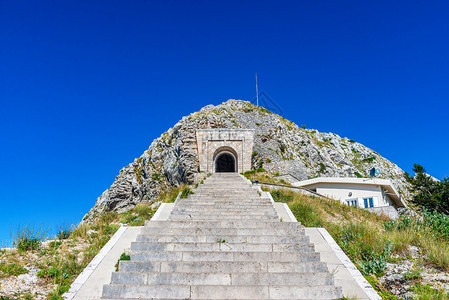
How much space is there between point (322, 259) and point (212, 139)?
25.0 m

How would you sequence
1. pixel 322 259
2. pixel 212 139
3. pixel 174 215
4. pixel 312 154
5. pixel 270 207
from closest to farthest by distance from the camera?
pixel 322 259, pixel 174 215, pixel 270 207, pixel 212 139, pixel 312 154

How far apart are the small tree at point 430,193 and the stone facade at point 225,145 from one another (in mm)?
19048

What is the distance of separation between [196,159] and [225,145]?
3.73 meters

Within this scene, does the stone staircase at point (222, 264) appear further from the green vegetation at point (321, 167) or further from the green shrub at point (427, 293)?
the green vegetation at point (321, 167)

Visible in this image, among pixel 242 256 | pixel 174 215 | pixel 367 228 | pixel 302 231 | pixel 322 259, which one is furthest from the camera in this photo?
pixel 174 215

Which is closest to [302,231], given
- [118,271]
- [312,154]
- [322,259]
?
[322,259]

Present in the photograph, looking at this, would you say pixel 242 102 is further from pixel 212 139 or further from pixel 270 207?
pixel 270 207

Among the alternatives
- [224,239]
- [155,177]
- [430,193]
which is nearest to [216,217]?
[224,239]

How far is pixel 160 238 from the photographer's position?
8.35 m

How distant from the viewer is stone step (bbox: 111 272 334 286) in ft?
21.3

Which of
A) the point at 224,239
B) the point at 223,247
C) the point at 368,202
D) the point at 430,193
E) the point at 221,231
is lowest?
the point at 223,247

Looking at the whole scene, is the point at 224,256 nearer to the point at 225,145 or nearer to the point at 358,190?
the point at 358,190

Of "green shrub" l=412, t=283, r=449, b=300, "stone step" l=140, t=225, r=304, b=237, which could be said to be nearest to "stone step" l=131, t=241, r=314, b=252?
"stone step" l=140, t=225, r=304, b=237

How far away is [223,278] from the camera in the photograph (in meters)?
6.52
